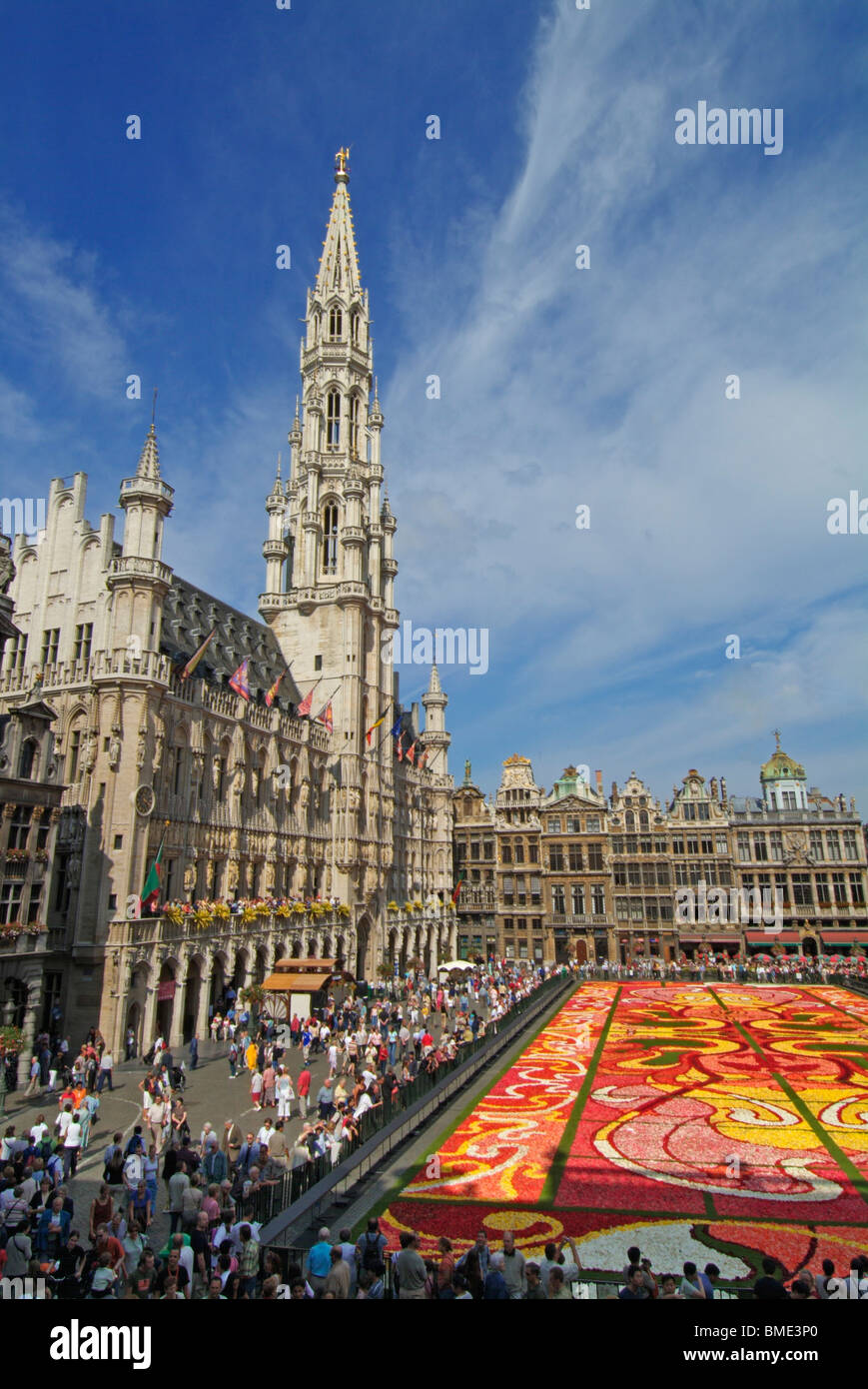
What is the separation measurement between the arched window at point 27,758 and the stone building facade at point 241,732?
1.25m

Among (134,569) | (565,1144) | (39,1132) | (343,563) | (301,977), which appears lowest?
(565,1144)

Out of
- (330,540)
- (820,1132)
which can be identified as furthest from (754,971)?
(330,540)

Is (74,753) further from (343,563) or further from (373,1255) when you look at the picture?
(343,563)

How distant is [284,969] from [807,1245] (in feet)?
101

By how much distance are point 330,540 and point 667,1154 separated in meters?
59.0

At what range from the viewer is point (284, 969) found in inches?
1650

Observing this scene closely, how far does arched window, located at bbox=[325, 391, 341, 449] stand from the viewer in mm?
76312

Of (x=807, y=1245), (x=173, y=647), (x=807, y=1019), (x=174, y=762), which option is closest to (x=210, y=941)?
(x=174, y=762)

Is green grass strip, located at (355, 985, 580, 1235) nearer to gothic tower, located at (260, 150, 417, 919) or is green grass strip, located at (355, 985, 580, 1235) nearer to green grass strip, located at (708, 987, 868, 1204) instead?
green grass strip, located at (708, 987, 868, 1204)

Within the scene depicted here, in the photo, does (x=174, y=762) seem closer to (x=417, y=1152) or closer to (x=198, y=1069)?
(x=198, y=1069)

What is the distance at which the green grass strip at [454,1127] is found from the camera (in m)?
17.3

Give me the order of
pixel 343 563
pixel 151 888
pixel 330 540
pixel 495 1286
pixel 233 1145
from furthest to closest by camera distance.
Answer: pixel 330 540 < pixel 343 563 < pixel 151 888 < pixel 233 1145 < pixel 495 1286

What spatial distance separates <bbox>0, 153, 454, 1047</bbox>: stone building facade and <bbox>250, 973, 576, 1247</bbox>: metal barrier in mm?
15196

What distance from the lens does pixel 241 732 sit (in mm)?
47375
